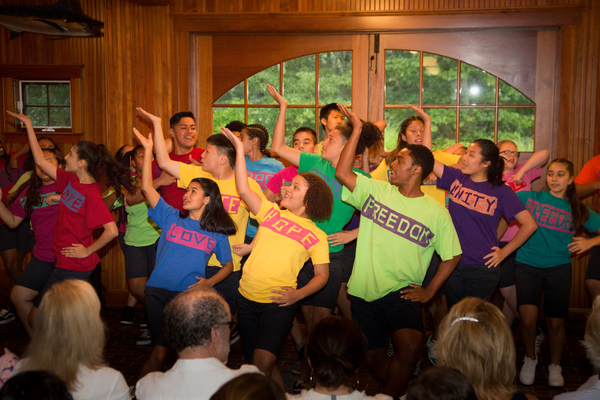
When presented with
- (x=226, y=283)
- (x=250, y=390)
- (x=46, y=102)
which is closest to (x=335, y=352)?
(x=250, y=390)

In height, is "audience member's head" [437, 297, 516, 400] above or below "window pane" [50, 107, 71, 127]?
below

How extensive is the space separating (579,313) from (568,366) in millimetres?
1226

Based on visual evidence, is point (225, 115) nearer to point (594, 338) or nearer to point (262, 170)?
point (262, 170)

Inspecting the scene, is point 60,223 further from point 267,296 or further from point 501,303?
point 501,303

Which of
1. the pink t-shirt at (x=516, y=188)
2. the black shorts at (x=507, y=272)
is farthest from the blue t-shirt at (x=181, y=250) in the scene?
the pink t-shirt at (x=516, y=188)

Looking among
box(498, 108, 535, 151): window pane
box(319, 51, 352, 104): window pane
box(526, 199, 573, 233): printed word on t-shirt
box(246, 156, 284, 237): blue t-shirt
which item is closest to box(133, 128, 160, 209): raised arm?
box(246, 156, 284, 237): blue t-shirt

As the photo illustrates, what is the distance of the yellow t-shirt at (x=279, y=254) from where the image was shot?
118 inches

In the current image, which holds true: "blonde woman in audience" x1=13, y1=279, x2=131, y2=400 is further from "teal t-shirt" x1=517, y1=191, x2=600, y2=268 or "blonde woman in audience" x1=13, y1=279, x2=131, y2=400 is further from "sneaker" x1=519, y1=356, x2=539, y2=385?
"teal t-shirt" x1=517, y1=191, x2=600, y2=268

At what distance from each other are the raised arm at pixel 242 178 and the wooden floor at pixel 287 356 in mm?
1398

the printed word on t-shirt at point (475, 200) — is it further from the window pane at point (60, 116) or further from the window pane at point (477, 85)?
the window pane at point (60, 116)

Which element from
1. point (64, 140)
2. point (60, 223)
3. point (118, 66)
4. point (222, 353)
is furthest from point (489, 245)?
point (64, 140)

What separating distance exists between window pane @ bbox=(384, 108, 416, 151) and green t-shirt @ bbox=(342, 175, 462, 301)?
2405 mm

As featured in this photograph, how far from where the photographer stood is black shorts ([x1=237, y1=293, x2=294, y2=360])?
293 centimetres

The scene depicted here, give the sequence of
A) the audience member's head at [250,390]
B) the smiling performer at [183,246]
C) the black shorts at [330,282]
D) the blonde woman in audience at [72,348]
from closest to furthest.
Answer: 1. the audience member's head at [250,390]
2. the blonde woman in audience at [72,348]
3. the smiling performer at [183,246]
4. the black shorts at [330,282]
